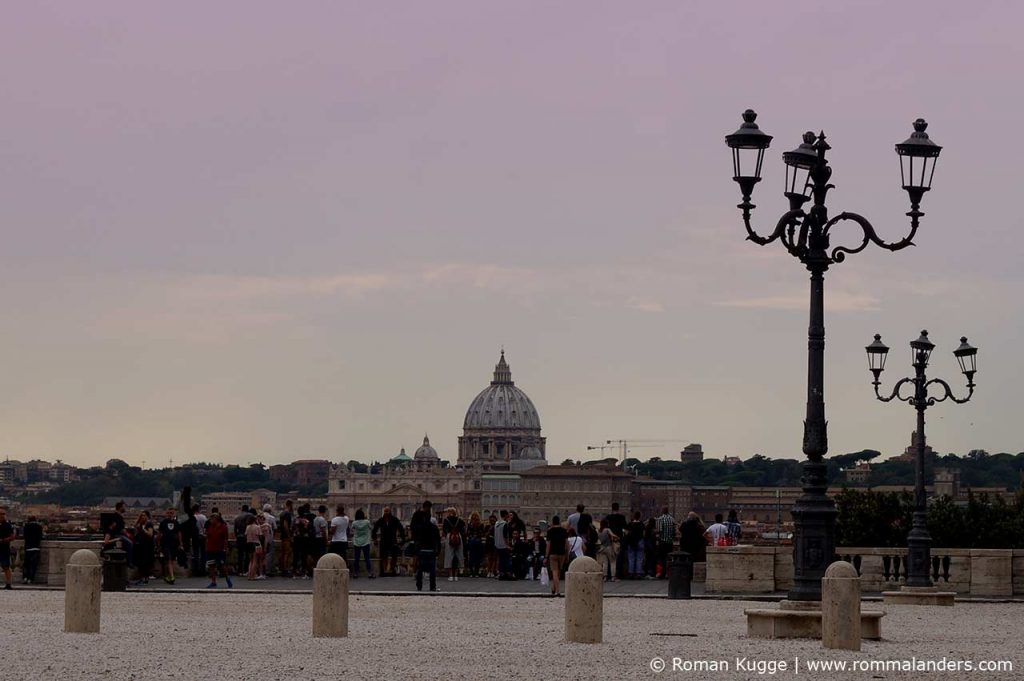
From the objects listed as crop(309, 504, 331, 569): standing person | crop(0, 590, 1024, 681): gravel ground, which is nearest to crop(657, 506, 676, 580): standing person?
crop(309, 504, 331, 569): standing person

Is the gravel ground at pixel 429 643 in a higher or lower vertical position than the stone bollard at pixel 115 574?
lower

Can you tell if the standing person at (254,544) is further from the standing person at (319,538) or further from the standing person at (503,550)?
the standing person at (503,550)

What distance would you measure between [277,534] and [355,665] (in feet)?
67.7

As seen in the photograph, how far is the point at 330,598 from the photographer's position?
22.6 metres

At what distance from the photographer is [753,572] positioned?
34.9 meters

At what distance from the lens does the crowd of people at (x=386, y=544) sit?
35.3m

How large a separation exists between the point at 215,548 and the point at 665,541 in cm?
818

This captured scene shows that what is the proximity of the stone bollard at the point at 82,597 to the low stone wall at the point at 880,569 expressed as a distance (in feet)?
44.6

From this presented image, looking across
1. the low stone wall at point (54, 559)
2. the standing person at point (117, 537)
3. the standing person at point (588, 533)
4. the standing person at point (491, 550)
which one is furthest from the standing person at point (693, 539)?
the low stone wall at point (54, 559)

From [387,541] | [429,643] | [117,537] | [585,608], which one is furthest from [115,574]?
[585,608]

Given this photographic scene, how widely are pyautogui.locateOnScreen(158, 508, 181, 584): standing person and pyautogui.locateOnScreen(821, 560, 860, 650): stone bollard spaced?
16483 mm

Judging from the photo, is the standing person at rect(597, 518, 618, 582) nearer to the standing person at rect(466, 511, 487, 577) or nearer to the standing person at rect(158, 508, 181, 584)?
the standing person at rect(466, 511, 487, 577)

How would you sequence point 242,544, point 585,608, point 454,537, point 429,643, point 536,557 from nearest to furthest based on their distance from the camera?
point 585,608
point 429,643
point 454,537
point 242,544
point 536,557

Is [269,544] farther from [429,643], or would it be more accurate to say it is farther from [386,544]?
[429,643]
